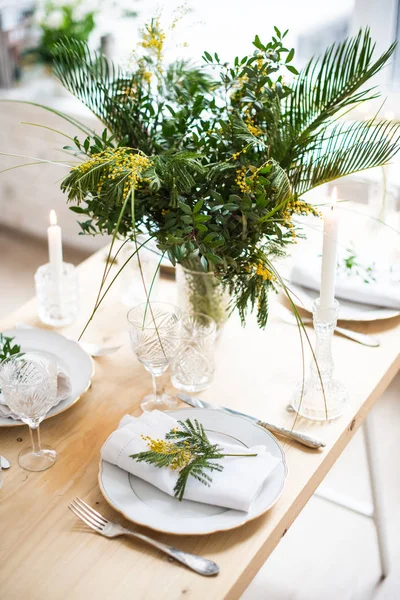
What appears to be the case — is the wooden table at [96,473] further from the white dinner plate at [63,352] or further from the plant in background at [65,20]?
the plant in background at [65,20]

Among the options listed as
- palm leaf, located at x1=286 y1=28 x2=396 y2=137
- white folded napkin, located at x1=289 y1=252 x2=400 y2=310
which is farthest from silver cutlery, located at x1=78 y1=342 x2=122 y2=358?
palm leaf, located at x1=286 y1=28 x2=396 y2=137

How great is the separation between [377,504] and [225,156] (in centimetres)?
99

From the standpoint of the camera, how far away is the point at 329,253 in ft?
3.73

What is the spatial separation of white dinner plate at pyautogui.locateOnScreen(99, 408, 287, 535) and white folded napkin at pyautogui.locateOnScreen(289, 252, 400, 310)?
50 cm

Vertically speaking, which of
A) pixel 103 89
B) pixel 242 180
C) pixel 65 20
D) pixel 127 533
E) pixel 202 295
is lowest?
pixel 127 533

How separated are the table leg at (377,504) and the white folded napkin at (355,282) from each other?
367 mm

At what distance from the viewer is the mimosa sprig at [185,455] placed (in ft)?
3.34

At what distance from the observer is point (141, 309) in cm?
126

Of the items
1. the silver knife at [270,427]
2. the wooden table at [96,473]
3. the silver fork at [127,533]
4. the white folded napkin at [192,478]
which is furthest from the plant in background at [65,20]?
the silver fork at [127,533]

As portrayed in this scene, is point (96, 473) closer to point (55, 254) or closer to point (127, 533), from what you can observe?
point (127, 533)

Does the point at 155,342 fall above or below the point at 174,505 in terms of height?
above

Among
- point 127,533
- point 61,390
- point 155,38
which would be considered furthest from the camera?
point 155,38

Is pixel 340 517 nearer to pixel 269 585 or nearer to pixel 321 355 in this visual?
pixel 269 585

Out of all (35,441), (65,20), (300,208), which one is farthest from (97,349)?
(65,20)
